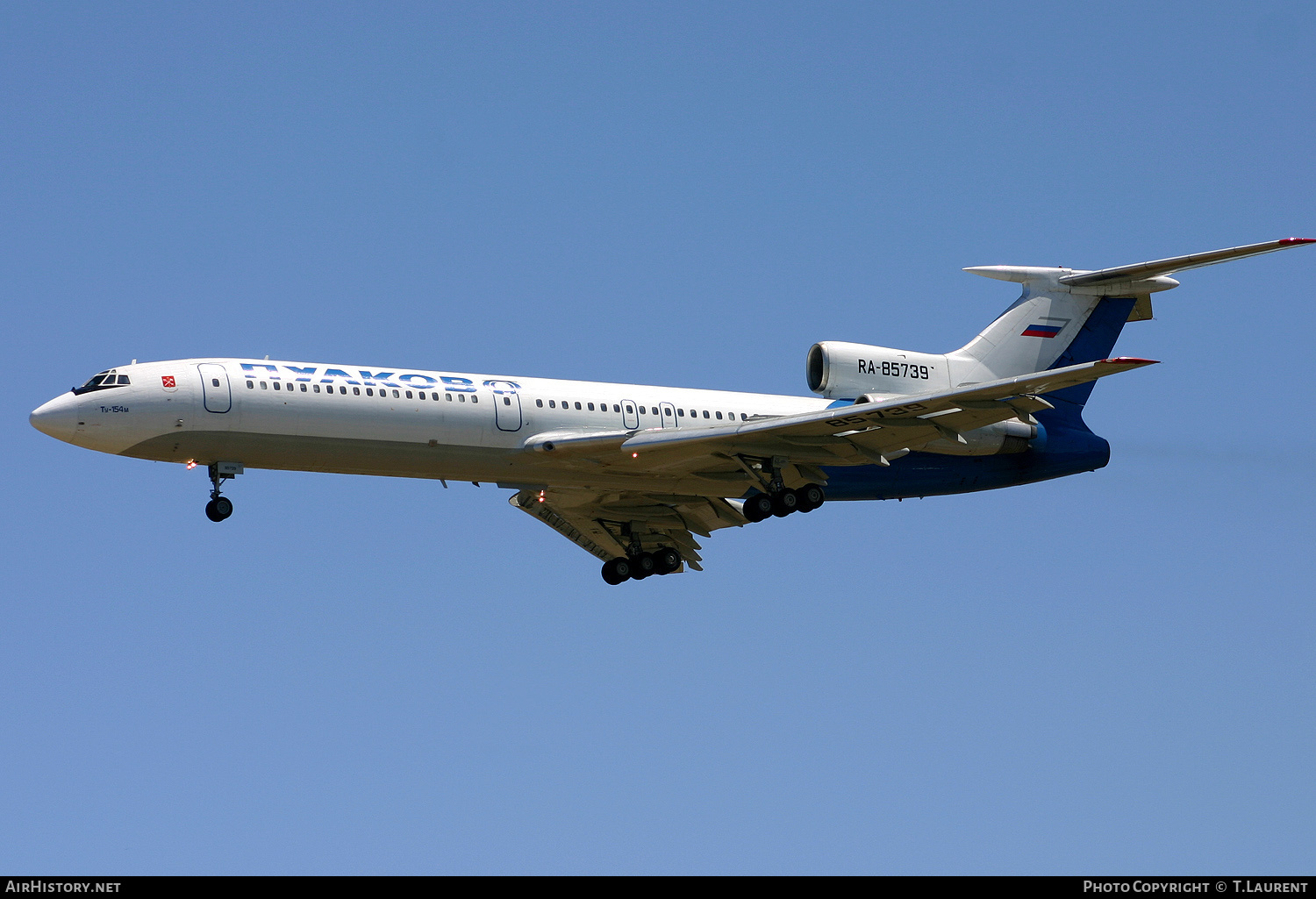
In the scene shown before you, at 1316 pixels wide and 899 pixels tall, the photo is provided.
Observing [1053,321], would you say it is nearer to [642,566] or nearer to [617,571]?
[642,566]

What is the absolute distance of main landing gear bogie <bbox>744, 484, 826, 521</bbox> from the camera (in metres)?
31.1

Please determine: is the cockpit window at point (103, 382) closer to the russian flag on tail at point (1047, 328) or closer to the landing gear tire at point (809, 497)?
the landing gear tire at point (809, 497)

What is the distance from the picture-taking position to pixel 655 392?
3138 centimetres

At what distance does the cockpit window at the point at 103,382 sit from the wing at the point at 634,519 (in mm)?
9177

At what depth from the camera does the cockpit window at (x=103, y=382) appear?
2780 centimetres

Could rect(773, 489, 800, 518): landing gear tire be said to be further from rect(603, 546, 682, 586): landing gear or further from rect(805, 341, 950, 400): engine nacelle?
rect(603, 546, 682, 586): landing gear

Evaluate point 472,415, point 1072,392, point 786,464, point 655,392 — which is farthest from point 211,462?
point 1072,392

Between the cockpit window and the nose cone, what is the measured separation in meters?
0.27

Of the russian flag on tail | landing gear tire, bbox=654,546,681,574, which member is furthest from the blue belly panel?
A: landing gear tire, bbox=654,546,681,574
